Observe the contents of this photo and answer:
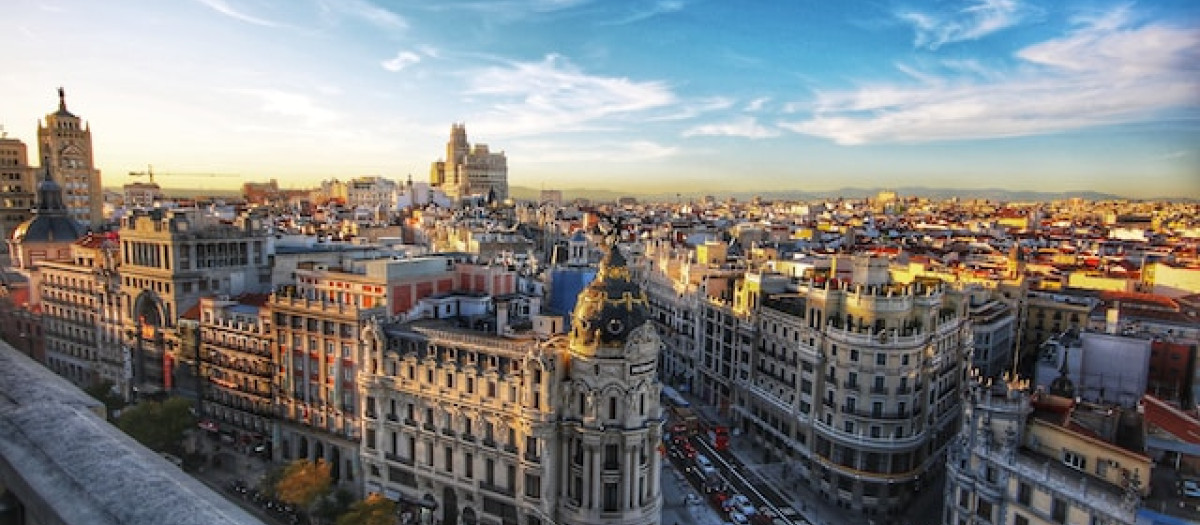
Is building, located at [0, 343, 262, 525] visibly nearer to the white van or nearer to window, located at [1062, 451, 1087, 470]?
window, located at [1062, 451, 1087, 470]

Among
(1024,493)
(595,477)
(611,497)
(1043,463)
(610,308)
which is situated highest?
(610,308)

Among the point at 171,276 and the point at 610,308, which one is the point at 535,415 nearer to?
the point at 610,308

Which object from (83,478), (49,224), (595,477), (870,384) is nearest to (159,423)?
(595,477)

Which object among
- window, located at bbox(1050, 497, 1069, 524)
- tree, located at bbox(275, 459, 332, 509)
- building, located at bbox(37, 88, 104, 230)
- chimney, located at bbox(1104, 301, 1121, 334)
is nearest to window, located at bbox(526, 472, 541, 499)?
tree, located at bbox(275, 459, 332, 509)

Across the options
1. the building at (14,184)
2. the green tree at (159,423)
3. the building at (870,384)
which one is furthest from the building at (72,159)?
the building at (870,384)

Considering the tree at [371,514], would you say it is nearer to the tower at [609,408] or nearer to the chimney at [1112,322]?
the tower at [609,408]
